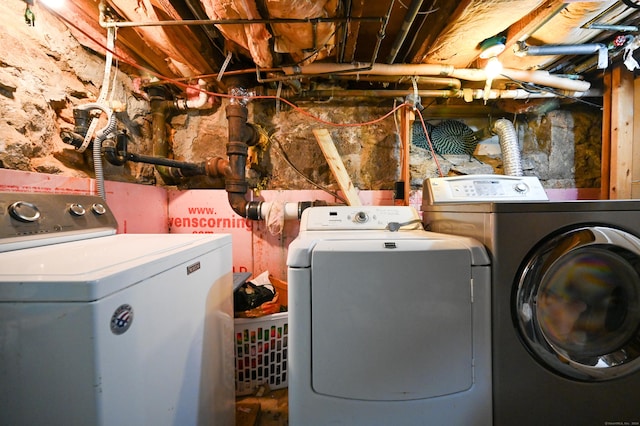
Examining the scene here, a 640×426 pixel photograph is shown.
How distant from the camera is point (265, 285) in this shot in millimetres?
1626

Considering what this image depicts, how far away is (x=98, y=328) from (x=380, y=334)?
703mm

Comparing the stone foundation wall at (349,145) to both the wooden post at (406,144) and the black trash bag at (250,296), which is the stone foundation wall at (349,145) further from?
the black trash bag at (250,296)

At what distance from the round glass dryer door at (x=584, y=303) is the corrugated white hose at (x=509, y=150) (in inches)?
47.6

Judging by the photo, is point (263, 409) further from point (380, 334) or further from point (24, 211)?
point (24, 211)

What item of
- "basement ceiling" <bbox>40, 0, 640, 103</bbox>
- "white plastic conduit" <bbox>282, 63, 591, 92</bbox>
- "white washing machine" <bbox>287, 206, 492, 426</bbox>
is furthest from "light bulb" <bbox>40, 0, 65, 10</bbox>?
"white washing machine" <bbox>287, 206, 492, 426</bbox>

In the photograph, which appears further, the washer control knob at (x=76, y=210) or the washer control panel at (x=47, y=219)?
the washer control knob at (x=76, y=210)

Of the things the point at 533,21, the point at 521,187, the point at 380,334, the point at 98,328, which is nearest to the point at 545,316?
the point at 380,334

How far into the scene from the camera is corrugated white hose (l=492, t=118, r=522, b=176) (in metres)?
1.79

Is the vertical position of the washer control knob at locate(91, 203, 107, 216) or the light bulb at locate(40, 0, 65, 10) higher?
the light bulb at locate(40, 0, 65, 10)

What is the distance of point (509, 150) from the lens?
1814 millimetres

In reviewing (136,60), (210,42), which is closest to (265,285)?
(210,42)

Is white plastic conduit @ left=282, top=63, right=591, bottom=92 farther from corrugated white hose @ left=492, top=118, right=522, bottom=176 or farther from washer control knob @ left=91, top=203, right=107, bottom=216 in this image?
washer control knob @ left=91, top=203, right=107, bottom=216

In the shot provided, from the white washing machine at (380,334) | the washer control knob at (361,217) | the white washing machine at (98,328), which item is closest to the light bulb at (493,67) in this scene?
the washer control knob at (361,217)

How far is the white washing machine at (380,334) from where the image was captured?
28.9 inches
